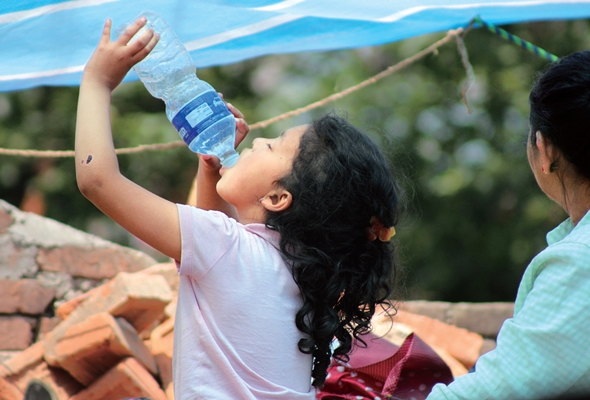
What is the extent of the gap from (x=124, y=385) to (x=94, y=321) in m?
0.25

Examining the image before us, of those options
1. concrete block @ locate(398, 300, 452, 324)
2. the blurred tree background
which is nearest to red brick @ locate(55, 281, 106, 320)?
concrete block @ locate(398, 300, 452, 324)

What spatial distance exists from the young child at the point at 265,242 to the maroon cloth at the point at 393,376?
312mm

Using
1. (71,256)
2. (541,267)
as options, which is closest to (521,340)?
(541,267)

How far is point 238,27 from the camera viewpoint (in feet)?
8.42

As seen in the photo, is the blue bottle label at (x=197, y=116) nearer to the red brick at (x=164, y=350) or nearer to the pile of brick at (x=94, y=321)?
the pile of brick at (x=94, y=321)

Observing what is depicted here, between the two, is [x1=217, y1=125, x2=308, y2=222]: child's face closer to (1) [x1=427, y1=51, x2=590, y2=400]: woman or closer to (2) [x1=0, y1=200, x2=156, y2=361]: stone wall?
(1) [x1=427, y1=51, x2=590, y2=400]: woman

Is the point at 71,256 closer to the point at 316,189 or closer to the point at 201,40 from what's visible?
the point at 201,40

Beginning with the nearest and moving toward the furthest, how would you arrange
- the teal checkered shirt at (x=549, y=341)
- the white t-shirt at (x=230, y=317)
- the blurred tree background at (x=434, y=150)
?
1. the teal checkered shirt at (x=549, y=341)
2. the white t-shirt at (x=230, y=317)
3. the blurred tree background at (x=434, y=150)

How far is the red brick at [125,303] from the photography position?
103 inches

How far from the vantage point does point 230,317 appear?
5.37 ft

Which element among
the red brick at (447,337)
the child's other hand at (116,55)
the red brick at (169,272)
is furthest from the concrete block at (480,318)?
the child's other hand at (116,55)

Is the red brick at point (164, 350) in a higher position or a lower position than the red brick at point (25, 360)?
lower

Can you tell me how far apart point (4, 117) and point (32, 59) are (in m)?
6.06

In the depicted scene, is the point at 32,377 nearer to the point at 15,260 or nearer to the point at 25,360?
the point at 25,360
